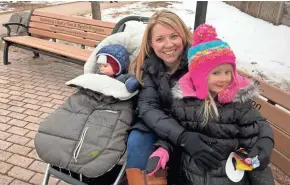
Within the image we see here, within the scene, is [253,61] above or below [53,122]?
below

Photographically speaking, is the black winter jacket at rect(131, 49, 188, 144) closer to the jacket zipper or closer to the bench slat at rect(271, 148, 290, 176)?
the jacket zipper

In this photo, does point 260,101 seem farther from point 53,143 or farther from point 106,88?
point 53,143

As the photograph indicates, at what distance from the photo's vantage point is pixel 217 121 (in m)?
1.83

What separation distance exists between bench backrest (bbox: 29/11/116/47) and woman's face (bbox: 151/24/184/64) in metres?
2.91

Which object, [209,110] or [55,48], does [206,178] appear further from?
[55,48]

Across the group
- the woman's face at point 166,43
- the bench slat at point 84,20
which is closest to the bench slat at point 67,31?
the bench slat at point 84,20

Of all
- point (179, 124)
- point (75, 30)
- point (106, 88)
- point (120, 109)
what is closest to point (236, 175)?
point (179, 124)

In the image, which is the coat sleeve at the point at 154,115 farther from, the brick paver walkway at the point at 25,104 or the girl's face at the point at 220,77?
the brick paver walkway at the point at 25,104

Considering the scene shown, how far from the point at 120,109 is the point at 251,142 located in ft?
2.74

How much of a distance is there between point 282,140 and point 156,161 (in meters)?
1.13

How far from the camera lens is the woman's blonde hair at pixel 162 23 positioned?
2.20 metres

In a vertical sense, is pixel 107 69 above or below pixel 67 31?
above

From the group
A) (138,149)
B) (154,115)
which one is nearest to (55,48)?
(154,115)

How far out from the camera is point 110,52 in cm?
256
